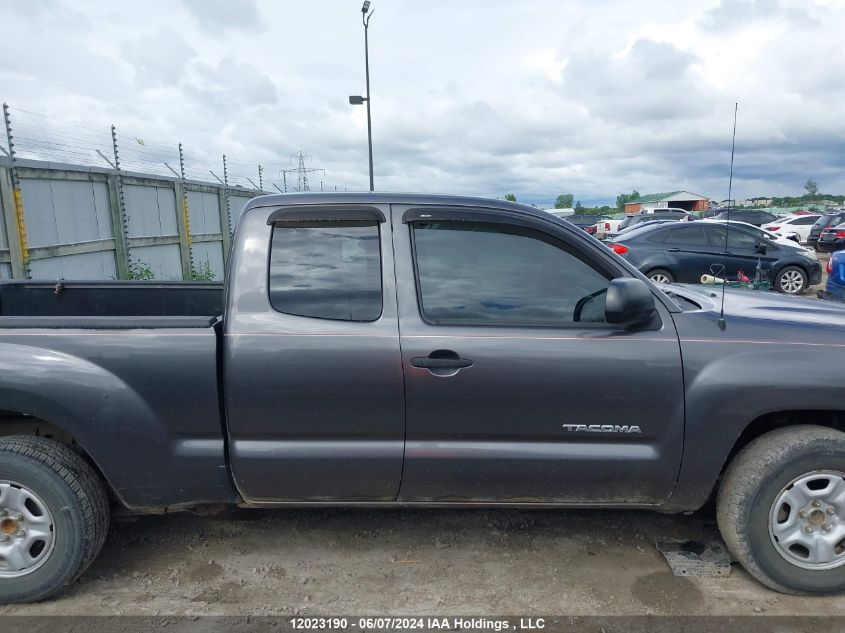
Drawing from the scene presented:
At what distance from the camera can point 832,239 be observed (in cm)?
1894

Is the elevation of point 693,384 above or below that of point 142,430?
above

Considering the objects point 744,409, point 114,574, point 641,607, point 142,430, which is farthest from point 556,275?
point 114,574

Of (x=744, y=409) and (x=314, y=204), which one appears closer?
(x=744, y=409)

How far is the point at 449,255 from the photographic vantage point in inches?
109

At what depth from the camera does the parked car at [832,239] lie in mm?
18103

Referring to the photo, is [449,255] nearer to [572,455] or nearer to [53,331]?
[572,455]

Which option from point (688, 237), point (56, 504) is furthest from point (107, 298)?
point (688, 237)

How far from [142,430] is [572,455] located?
1.95 meters

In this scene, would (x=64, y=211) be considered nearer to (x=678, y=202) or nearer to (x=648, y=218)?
(x=648, y=218)

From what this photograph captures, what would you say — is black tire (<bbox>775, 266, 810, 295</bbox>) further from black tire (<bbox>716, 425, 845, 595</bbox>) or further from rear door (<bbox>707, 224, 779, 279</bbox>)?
black tire (<bbox>716, 425, 845, 595</bbox>)

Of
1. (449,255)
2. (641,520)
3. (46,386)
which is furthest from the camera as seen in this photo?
(641,520)

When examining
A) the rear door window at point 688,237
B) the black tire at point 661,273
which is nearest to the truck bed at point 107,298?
the black tire at point 661,273

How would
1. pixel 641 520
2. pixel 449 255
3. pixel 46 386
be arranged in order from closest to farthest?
pixel 46 386
pixel 449 255
pixel 641 520

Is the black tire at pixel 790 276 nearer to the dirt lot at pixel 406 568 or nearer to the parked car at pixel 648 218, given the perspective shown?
the parked car at pixel 648 218
